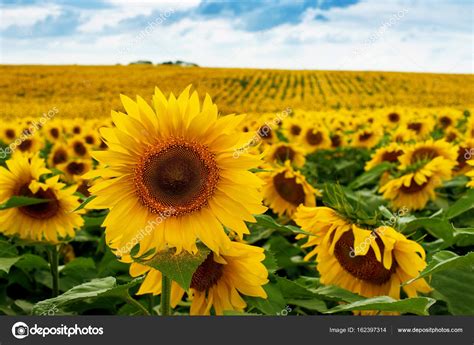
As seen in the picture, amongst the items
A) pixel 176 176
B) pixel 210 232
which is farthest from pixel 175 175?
pixel 210 232

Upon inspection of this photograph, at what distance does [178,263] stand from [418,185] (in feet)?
5.08

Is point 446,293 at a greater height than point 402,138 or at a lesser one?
lesser

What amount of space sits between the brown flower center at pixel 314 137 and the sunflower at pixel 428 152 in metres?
1.38

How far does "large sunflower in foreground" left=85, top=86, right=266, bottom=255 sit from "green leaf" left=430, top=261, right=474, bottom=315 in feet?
1.62

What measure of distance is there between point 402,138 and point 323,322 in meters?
2.54

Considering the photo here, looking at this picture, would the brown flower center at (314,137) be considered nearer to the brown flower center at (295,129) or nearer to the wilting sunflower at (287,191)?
the brown flower center at (295,129)

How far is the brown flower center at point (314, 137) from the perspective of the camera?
4.11 m

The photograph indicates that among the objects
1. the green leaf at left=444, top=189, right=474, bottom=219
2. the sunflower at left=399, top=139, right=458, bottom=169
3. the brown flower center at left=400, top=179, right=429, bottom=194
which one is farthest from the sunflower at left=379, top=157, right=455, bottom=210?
the green leaf at left=444, top=189, right=474, bottom=219

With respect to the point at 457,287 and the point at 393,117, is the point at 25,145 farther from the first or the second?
the point at 457,287

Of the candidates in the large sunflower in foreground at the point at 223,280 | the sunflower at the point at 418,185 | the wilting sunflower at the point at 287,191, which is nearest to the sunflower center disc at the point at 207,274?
the large sunflower in foreground at the point at 223,280

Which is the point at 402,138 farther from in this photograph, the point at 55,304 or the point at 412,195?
the point at 55,304

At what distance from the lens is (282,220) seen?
8.70 feet

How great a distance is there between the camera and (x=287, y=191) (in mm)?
2711

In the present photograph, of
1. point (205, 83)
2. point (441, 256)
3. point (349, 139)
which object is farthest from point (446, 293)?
point (205, 83)
